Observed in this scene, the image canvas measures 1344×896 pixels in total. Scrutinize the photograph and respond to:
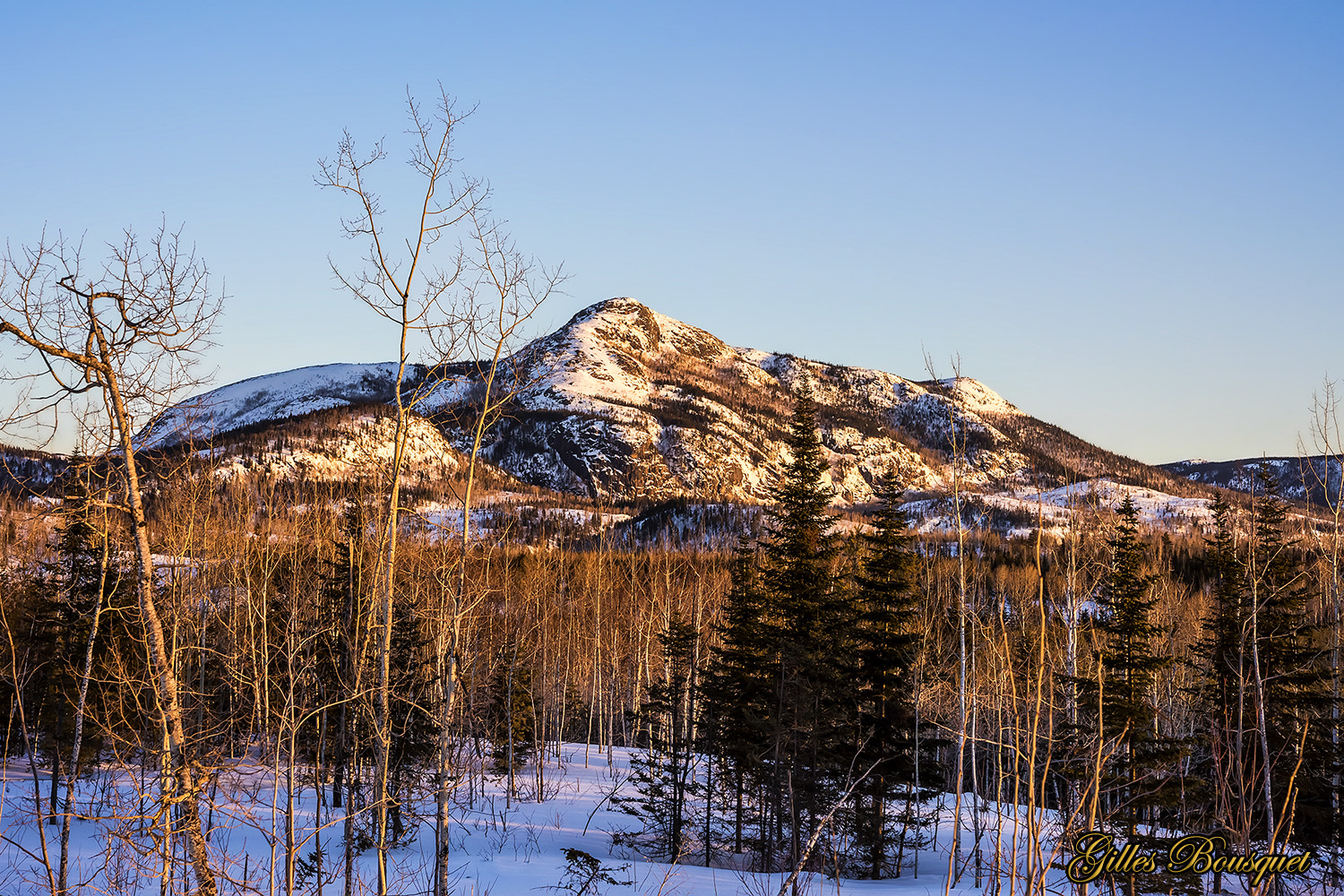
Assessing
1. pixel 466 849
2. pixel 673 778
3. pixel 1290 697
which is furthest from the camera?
pixel 673 778

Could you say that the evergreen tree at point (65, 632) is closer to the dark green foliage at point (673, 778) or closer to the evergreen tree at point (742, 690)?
the dark green foliage at point (673, 778)

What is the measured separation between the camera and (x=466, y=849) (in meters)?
24.5

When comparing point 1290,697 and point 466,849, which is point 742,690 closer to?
point 466,849

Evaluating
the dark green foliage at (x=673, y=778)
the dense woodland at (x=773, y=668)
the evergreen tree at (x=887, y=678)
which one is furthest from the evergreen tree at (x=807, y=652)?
the dark green foliage at (x=673, y=778)

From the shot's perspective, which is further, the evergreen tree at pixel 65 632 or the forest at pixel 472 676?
the evergreen tree at pixel 65 632

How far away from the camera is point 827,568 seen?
1000 inches

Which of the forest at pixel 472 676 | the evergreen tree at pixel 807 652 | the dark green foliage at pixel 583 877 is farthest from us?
the evergreen tree at pixel 807 652

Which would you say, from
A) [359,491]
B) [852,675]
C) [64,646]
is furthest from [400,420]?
[64,646]

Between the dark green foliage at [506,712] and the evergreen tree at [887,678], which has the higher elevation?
the evergreen tree at [887,678]

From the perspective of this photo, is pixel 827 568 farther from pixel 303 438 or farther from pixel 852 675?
pixel 303 438

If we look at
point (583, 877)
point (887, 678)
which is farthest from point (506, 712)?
point (583, 877)

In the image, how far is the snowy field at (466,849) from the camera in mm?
16141

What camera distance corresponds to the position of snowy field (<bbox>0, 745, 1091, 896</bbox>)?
1614 centimetres

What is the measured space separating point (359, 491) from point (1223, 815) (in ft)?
53.8
